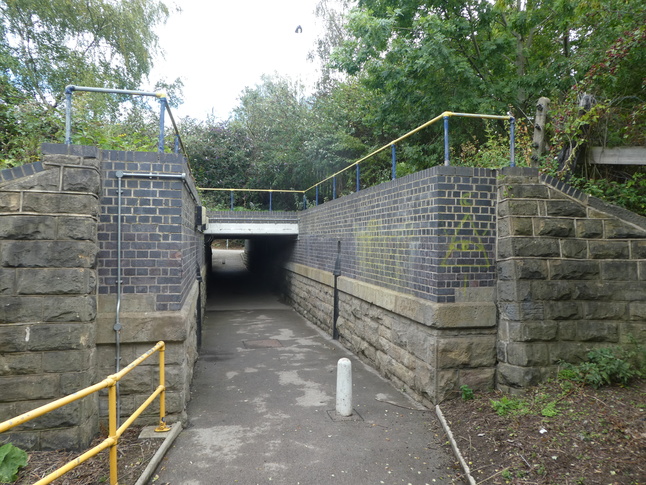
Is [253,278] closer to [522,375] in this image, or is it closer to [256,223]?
[256,223]

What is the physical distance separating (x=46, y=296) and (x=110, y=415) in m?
1.72

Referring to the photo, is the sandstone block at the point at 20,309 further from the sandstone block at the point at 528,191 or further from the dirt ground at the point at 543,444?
the sandstone block at the point at 528,191

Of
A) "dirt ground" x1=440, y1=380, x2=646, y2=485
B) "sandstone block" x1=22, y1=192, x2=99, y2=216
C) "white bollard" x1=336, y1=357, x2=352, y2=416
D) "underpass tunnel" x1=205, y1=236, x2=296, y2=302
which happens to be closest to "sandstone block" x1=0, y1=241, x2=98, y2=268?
"sandstone block" x1=22, y1=192, x2=99, y2=216

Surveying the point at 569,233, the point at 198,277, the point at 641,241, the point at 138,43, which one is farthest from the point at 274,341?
the point at 138,43

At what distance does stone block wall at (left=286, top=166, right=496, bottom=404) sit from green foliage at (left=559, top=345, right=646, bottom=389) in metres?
0.93

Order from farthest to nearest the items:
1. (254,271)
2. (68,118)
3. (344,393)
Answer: (254,271) → (344,393) → (68,118)

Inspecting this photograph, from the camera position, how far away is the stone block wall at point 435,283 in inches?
214

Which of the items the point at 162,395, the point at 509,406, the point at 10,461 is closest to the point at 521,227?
the point at 509,406

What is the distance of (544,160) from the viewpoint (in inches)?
284

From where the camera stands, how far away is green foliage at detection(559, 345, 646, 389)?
193 inches

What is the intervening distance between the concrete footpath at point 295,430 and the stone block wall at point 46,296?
1290mm

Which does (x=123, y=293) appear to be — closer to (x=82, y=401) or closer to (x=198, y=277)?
(x=82, y=401)

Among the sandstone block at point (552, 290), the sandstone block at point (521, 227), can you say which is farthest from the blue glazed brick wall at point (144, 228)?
the sandstone block at point (552, 290)

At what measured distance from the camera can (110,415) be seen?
10.8 feet
